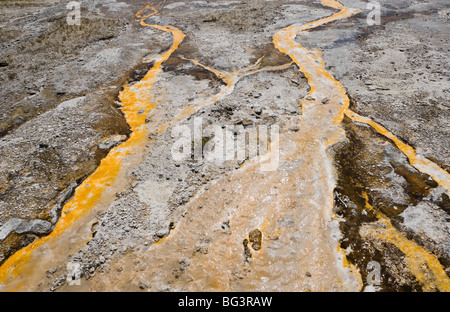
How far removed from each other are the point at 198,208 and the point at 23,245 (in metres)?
5.26

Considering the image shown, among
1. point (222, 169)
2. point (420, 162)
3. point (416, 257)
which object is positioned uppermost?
point (222, 169)

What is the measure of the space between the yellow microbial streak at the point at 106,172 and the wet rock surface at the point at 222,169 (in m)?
0.29

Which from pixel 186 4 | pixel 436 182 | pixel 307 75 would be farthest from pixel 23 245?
pixel 186 4

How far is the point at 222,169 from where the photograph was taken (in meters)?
10.1

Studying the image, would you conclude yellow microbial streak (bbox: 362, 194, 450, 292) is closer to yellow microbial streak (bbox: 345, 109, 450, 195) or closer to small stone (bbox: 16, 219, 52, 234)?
yellow microbial streak (bbox: 345, 109, 450, 195)

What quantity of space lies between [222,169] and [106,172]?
449cm

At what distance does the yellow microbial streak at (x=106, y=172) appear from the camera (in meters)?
7.75

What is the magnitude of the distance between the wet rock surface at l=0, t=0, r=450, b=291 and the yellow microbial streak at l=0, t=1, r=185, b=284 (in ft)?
0.96

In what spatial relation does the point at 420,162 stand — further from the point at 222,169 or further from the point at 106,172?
the point at 106,172

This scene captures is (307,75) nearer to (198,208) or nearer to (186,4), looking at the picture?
(198,208)

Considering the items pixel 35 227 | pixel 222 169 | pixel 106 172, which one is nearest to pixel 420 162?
pixel 222 169

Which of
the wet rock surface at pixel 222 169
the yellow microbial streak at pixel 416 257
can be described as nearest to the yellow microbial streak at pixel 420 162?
the wet rock surface at pixel 222 169

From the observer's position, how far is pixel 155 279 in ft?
23.1

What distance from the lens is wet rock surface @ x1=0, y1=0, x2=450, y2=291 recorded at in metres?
7.33
